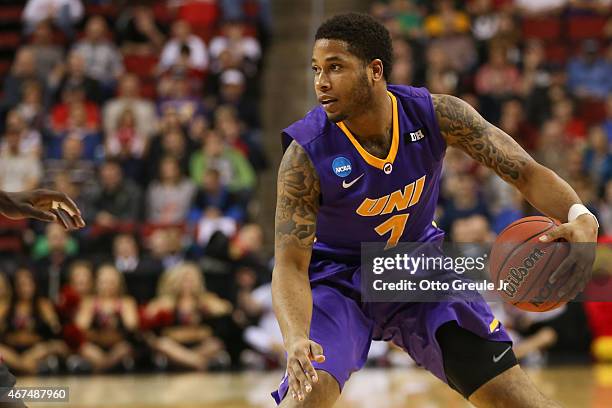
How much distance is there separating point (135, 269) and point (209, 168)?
1.61m

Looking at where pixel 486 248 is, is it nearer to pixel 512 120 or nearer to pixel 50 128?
pixel 512 120

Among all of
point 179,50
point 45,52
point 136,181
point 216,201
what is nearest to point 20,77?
point 45,52

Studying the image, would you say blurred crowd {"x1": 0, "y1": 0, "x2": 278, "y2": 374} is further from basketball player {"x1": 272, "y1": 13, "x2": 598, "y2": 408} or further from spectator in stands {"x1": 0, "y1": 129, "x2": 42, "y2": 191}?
basketball player {"x1": 272, "y1": 13, "x2": 598, "y2": 408}

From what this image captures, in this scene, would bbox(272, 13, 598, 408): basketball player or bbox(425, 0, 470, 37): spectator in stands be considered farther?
bbox(425, 0, 470, 37): spectator in stands

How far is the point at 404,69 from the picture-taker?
12.8m

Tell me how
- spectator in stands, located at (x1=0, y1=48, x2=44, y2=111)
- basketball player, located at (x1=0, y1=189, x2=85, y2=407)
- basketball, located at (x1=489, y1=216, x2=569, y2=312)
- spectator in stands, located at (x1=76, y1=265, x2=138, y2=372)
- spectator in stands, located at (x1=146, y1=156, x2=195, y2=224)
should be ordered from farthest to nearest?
1. spectator in stands, located at (x1=0, y1=48, x2=44, y2=111)
2. spectator in stands, located at (x1=146, y1=156, x2=195, y2=224)
3. spectator in stands, located at (x1=76, y1=265, x2=138, y2=372)
4. basketball player, located at (x1=0, y1=189, x2=85, y2=407)
5. basketball, located at (x1=489, y1=216, x2=569, y2=312)

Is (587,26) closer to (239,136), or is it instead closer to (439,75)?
(439,75)

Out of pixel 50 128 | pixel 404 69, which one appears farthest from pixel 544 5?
pixel 50 128

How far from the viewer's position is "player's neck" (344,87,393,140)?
4762 mm

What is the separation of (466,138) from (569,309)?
655 cm

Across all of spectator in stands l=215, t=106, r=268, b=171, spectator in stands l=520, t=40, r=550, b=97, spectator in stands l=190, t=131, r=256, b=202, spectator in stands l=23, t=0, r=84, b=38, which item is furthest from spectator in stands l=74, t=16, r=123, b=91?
spectator in stands l=520, t=40, r=550, b=97

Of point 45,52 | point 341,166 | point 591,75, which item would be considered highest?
point 341,166

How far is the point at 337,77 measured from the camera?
15.0 feet

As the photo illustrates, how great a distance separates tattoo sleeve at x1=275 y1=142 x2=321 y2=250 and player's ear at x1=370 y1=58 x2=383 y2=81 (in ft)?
1.54
